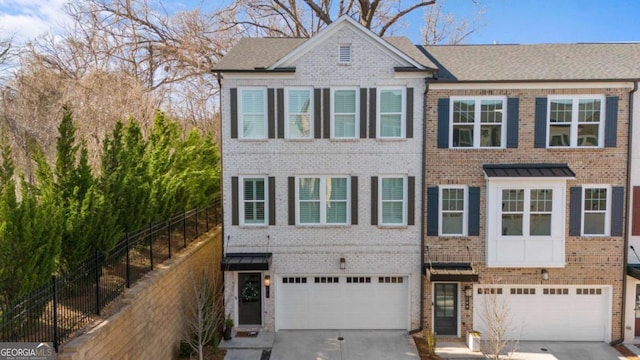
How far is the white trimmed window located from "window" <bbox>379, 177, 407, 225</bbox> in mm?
2732

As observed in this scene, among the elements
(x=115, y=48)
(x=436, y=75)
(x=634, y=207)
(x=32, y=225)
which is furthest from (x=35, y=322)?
(x=115, y=48)

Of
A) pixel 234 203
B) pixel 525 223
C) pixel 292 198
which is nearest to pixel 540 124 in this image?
pixel 525 223

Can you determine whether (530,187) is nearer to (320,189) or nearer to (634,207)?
(634,207)

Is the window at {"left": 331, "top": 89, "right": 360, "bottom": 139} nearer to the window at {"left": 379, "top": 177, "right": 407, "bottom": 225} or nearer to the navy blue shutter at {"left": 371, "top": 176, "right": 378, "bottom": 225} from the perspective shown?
the navy blue shutter at {"left": 371, "top": 176, "right": 378, "bottom": 225}

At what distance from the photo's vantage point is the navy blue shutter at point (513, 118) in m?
10.9

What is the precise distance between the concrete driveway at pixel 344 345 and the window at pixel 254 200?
12.9ft

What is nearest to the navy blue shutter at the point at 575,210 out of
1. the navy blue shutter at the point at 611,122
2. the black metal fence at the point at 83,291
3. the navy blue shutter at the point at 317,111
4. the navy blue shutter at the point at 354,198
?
the navy blue shutter at the point at 611,122

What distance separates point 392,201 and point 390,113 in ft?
9.61

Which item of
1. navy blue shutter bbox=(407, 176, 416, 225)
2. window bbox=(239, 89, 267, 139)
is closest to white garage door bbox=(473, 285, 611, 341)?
navy blue shutter bbox=(407, 176, 416, 225)

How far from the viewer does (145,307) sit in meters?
8.12

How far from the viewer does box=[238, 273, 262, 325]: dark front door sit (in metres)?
11.5

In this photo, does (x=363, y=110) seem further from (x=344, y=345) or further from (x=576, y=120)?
(x=344, y=345)

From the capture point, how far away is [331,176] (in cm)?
1126

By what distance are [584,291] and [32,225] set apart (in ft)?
49.8
